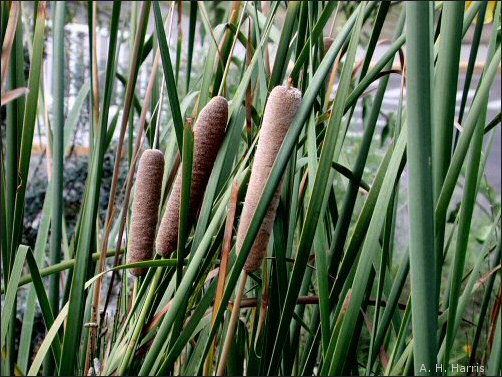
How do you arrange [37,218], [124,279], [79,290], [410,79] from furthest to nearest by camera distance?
[37,218]
[124,279]
[79,290]
[410,79]

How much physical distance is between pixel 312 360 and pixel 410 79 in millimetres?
269

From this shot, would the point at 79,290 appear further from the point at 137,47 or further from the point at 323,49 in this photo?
the point at 323,49

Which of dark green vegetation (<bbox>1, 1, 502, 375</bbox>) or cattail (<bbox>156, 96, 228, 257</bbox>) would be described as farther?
cattail (<bbox>156, 96, 228, 257</bbox>)

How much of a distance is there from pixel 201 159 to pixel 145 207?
0.04 metres

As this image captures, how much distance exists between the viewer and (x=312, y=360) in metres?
0.49

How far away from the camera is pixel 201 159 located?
42cm

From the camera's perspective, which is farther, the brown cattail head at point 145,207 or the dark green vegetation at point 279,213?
the brown cattail head at point 145,207

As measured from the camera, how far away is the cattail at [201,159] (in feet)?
1.36

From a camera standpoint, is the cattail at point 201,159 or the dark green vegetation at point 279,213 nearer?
the dark green vegetation at point 279,213

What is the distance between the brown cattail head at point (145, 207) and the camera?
428 millimetres

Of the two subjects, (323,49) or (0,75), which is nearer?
(0,75)

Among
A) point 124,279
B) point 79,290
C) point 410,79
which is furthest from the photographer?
point 124,279

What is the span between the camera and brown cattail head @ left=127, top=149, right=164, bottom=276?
0.43m

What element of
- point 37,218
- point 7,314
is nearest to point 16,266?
point 7,314
